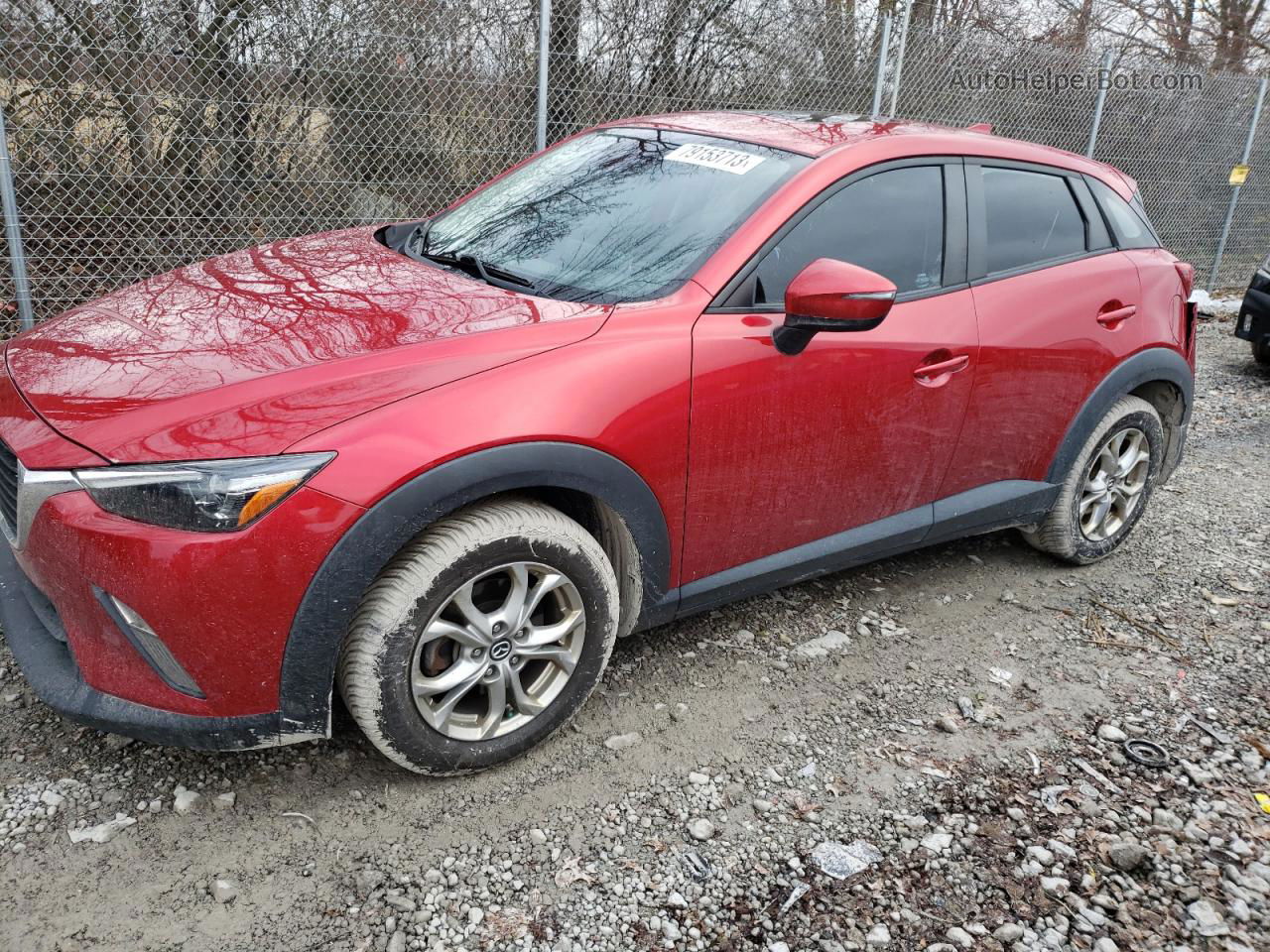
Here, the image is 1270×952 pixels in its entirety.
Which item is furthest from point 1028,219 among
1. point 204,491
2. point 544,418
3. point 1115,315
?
point 204,491

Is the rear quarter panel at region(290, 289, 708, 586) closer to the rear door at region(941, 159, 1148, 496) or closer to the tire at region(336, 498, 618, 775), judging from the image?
the tire at region(336, 498, 618, 775)

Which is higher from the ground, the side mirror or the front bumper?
the side mirror

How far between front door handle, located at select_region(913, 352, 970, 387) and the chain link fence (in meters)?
2.83

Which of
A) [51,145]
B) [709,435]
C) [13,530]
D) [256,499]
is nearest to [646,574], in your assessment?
[709,435]

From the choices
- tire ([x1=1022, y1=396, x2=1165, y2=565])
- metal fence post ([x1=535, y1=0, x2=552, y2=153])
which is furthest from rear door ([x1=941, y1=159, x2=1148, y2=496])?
metal fence post ([x1=535, y1=0, x2=552, y2=153])

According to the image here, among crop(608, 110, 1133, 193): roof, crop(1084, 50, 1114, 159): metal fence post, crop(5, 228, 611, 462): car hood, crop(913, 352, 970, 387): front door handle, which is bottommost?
crop(913, 352, 970, 387): front door handle

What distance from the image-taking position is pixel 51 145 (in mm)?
5133

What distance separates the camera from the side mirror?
98.9 inches

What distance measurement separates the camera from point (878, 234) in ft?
9.74

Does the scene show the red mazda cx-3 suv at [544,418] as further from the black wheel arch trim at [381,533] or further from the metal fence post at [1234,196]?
the metal fence post at [1234,196]

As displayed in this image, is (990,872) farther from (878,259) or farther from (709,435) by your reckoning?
(878,259)

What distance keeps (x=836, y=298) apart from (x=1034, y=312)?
3.68ft

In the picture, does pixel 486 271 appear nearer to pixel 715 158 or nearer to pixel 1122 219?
pixel 715 158

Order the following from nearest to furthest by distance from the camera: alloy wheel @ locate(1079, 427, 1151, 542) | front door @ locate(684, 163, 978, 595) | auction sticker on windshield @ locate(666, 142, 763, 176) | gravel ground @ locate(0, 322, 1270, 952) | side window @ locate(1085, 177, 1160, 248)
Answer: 1. gravel ground @ locate(0, 322, 1270, 952)
2. front door @ locate(684, 163, 978, 595)
3. auction sticker on windshield @ locate(666, 142, 763, 176)
4. side window @ locate(1085, 177, 1160, 248)
5. alloy wheel @ locate(1079, 427, 1151, 542)
